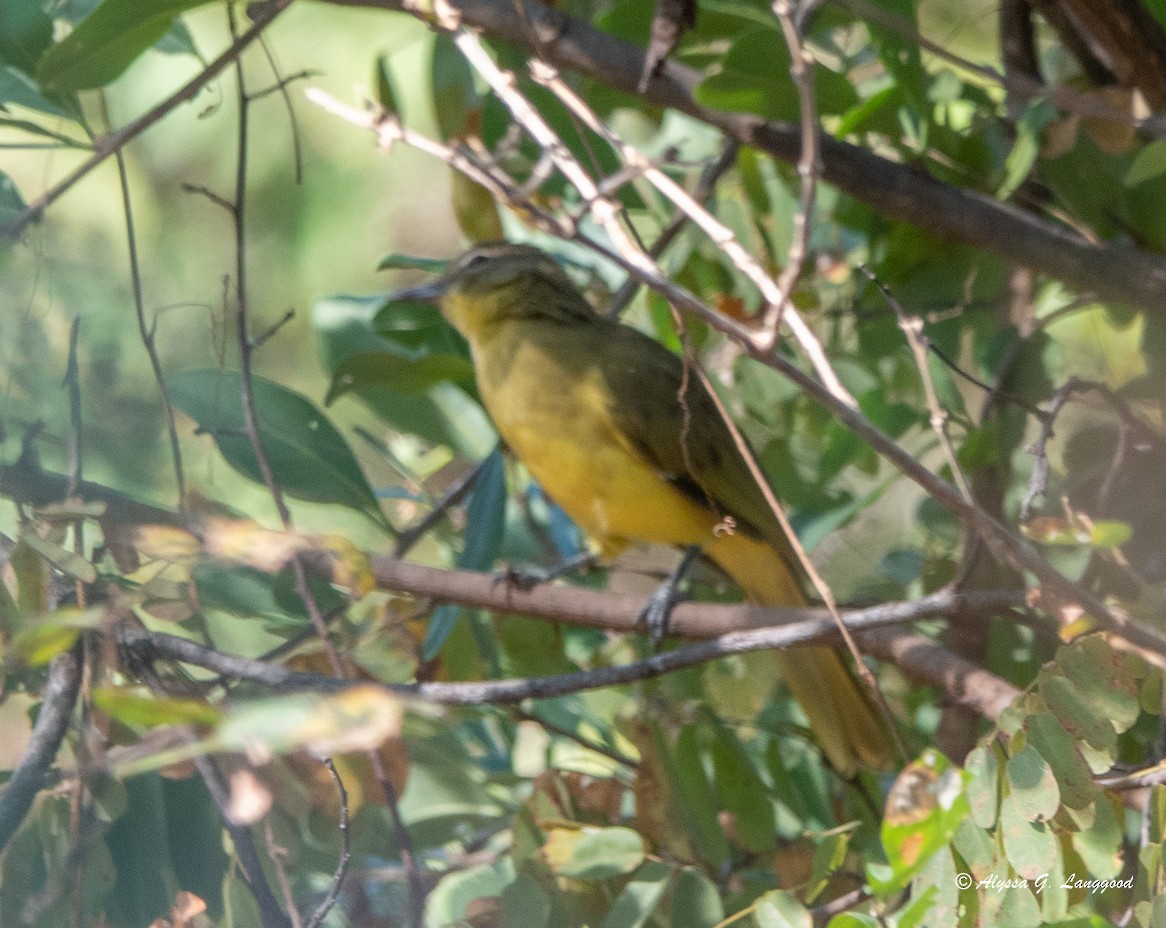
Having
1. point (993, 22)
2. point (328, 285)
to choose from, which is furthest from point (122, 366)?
point (328, 285)

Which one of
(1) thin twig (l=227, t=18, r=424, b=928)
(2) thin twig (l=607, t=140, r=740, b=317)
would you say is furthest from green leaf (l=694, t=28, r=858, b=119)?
(1) thin twig (l=227, t=18, r=424, b=928)

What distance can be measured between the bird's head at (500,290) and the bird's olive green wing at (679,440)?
244 mm

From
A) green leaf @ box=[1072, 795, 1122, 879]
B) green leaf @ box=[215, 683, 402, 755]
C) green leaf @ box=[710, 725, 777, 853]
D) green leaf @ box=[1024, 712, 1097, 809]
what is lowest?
green leaf @ box=[710, 725, 777, 853]

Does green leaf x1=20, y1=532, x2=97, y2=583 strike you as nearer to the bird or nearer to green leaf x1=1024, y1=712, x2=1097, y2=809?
green leaf x1=1024, y1=712, x2=1097, y2=809

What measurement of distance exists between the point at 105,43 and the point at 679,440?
1238 millimetres

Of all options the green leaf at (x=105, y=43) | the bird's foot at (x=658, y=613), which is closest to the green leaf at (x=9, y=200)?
the green leaf at (x=105, y=43)

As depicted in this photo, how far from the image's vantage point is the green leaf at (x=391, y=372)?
7.16 ft

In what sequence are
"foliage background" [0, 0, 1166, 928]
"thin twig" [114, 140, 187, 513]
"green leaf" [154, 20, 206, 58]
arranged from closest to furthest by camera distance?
"foliage background" [0, 0, 1166, 928]
"thin twig" [114, 140, 187, 513]
"green leaf" [154, 20, 206, 58]

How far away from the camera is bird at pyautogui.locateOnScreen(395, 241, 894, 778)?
236 cm

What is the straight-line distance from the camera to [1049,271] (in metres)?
2.04

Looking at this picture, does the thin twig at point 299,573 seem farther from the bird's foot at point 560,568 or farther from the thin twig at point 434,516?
the bird's foot at point 560,568

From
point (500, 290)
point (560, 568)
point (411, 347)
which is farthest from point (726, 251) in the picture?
point (500, 290)

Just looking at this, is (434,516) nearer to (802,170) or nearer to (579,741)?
(579,741)

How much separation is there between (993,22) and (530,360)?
3.93ft
